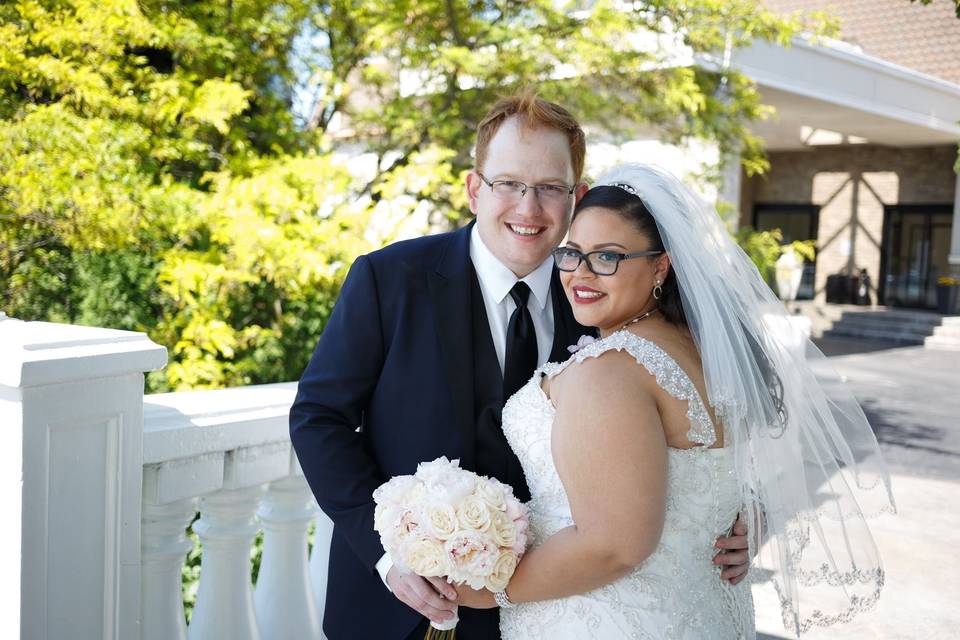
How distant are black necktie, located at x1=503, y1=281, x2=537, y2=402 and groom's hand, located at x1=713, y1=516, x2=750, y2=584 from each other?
62cm

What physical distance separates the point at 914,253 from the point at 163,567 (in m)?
25.0

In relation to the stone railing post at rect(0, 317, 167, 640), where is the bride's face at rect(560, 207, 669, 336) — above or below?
above

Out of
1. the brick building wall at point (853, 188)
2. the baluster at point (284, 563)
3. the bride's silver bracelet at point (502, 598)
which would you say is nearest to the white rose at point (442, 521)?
the bride's silver bracelet at point (502, 598)

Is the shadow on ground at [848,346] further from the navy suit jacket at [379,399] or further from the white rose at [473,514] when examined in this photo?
the white rose at [473,514]

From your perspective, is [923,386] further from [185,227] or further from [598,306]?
[598,306]

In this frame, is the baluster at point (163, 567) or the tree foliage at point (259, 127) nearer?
the baluster at point (163, 567)

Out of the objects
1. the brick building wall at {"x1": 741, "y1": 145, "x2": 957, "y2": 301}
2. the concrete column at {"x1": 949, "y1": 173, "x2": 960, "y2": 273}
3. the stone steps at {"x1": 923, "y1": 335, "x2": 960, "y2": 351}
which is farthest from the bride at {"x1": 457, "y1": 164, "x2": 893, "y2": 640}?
the brick building wall at {"x1": 741, "y1": 145, "x2": 957, "y2": 301}

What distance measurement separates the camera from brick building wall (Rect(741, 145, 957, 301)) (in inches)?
928

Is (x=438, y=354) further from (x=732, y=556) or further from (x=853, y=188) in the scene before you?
(x=853, y=188)

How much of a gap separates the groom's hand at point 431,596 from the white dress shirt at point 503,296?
0.63m

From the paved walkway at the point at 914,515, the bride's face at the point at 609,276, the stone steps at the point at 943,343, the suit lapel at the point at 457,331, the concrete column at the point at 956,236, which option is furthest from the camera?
the concrete column at the point at 956,236

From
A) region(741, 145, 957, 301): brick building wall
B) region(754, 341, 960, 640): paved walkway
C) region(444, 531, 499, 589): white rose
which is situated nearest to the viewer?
region(444, 531, 499, 589): white rose

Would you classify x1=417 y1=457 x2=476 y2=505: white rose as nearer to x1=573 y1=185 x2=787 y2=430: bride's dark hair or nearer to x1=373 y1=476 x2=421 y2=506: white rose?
x1=373 y1=476 x2=421 y2=506: white rose

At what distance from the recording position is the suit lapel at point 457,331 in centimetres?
229
